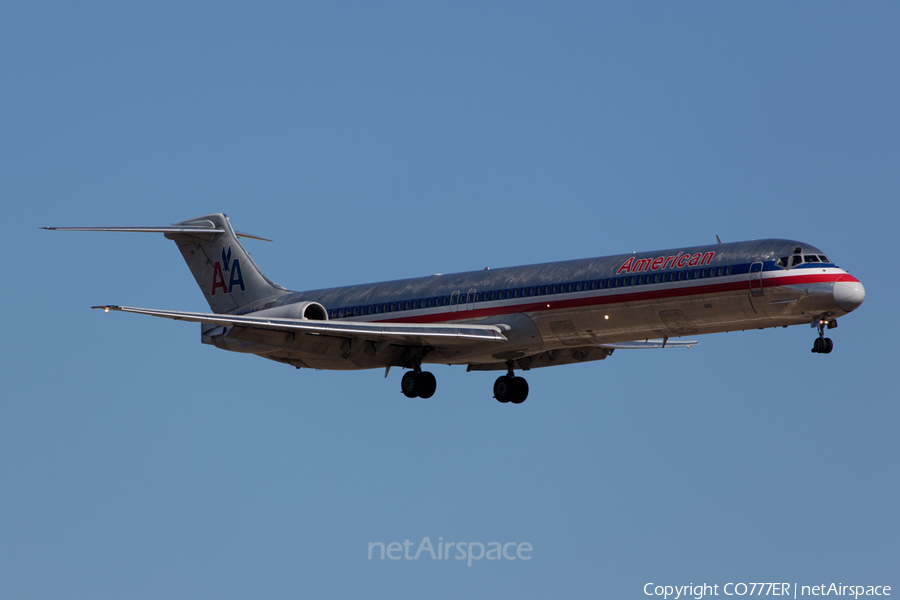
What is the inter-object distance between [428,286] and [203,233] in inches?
377

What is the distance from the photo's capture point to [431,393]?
35094 mm

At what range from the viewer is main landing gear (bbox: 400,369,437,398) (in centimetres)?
3497

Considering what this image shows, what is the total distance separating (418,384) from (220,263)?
31.3 ft

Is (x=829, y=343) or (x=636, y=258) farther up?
(x=636, y=258)

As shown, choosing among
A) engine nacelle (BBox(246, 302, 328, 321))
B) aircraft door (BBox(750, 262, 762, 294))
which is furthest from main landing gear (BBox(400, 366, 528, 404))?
aircraft door (BBox(750, 262, 762, 294))

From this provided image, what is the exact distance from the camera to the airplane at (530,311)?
29156mm

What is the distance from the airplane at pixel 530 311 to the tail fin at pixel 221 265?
104 millimetres

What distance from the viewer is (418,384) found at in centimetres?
3494

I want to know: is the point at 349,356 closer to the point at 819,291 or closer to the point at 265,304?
the point at 265,304

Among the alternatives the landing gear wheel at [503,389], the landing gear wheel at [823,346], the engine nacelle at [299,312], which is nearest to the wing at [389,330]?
the engine nacelle at [299,312]

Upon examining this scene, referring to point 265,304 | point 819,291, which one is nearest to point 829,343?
point 819,291

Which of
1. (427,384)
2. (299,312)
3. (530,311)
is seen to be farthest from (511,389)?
(299,312)

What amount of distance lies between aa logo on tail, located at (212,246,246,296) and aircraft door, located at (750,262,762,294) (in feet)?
→ 58.5

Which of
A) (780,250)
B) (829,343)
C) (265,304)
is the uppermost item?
(265,304)
